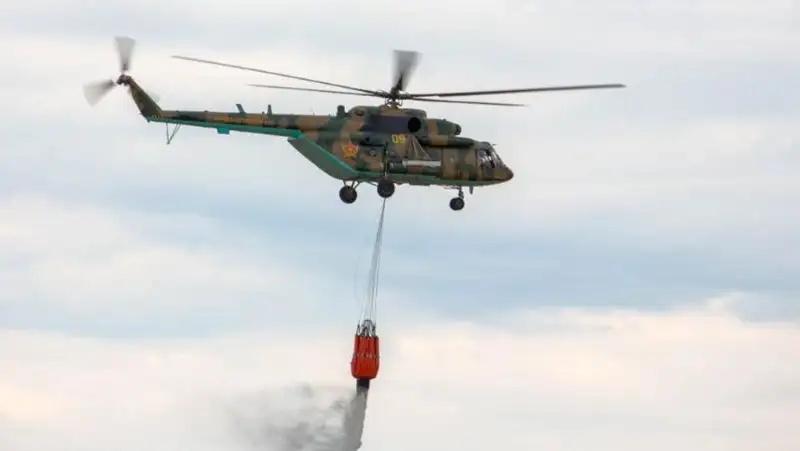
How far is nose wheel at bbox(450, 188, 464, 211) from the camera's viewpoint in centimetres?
7988

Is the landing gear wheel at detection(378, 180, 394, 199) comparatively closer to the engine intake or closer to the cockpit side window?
the engine intake

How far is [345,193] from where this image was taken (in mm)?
77125

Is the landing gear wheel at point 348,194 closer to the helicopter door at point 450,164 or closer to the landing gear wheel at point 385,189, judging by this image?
the landing gear wheel at point 385,189

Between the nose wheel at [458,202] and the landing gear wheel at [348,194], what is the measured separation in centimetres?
437

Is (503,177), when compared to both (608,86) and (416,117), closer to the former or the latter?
(416,117)

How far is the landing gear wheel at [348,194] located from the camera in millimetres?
77062

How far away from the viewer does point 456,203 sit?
263 feet

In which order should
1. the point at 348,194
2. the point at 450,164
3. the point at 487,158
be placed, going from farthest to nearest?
the point at 487,158 < the point at 450,164 < the point at 348,194

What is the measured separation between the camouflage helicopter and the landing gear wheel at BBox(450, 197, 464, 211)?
149mm

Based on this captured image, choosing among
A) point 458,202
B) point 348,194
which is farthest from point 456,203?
point 348,194

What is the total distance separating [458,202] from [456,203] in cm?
11

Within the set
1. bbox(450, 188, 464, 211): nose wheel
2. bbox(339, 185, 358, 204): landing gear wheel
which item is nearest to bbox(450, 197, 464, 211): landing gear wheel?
bbox(450, 188, 464, 211): nose wheel

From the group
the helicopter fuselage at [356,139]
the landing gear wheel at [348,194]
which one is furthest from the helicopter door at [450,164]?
the landing gear wheel at [348,194]

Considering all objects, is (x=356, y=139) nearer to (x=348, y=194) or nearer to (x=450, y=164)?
(x=348, y=194)
